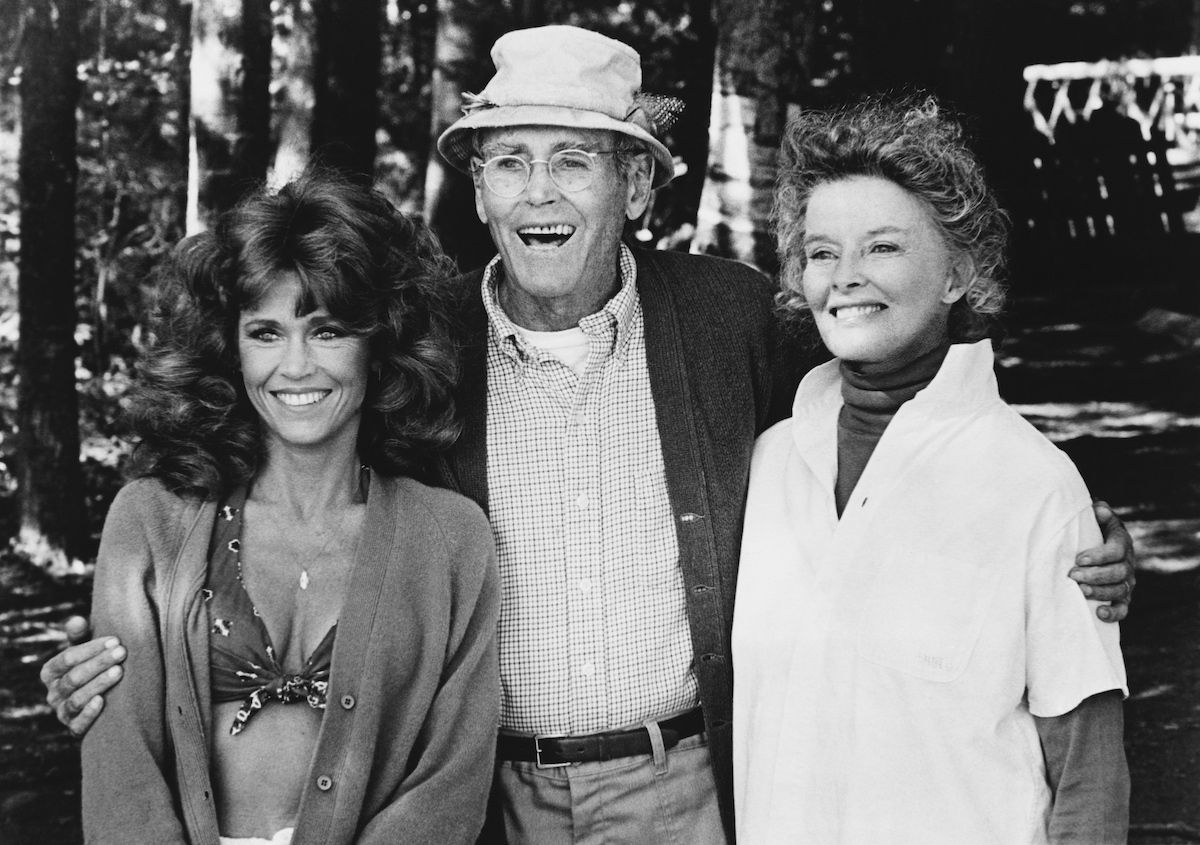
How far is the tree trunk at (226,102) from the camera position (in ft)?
13.0

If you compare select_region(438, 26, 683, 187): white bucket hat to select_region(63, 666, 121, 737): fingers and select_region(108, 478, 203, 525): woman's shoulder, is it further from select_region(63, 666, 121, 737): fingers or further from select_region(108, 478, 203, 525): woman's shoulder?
select_region(63, 666, 121, 737): fingers

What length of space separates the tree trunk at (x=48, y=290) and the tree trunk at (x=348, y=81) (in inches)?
30.4

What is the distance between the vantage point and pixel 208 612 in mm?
2199

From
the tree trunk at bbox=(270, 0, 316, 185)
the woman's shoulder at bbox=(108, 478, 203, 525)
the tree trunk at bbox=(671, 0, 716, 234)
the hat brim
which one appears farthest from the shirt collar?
the tree trunk at bbox=(270, 0, 316, 185)

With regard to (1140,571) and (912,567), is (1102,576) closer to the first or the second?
(912,567)

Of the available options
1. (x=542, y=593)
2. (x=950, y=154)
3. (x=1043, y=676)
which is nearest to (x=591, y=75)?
(x=950, y=154)

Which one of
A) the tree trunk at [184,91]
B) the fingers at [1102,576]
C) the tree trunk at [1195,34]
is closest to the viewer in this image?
the fingers at [1102,576]

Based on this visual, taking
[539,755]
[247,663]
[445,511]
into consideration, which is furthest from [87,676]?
[539,755]

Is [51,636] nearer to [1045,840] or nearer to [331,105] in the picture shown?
[331,105]

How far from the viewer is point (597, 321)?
267cm

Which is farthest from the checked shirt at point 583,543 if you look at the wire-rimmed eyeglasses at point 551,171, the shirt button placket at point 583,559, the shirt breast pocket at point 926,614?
the shirt breast pocket at point 926,614

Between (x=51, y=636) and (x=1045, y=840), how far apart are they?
3.09 metres

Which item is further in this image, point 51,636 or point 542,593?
point 51,636

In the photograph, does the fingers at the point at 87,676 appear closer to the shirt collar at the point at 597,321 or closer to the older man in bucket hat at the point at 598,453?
the older man in bucket hat at the point at 598,453
